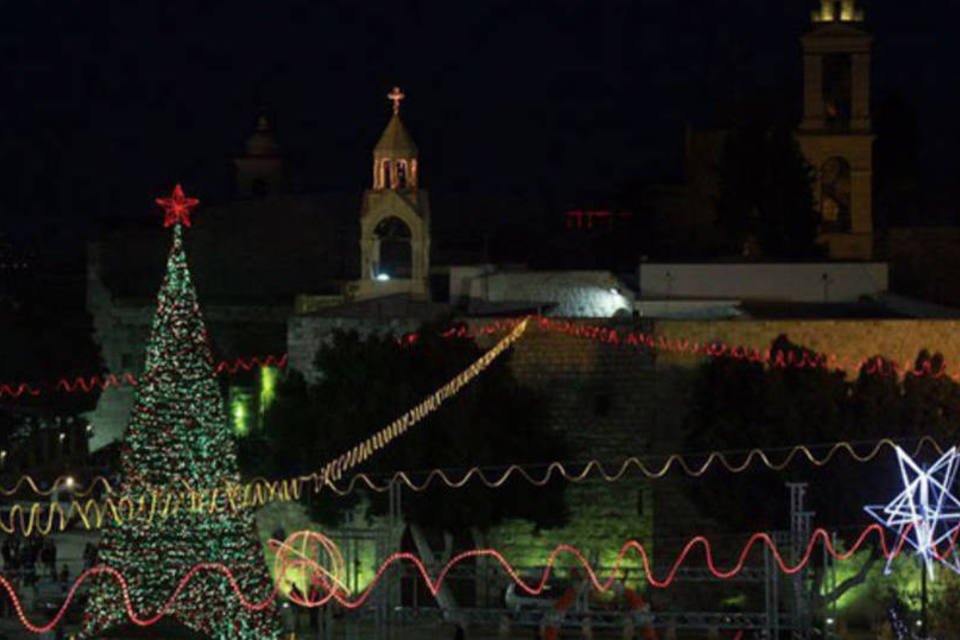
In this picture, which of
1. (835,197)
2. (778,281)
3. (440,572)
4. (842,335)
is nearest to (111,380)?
(778,281)

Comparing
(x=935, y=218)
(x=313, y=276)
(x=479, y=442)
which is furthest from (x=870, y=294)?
(x=313, y=276)

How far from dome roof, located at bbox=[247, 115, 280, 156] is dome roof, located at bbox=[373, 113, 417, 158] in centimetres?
1508

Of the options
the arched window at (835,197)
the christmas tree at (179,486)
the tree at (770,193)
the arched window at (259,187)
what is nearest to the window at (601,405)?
the tree at (770,193)

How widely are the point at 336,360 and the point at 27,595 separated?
5.04m

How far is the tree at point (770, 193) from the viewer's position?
43719 mm

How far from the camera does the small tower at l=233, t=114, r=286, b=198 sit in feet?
186

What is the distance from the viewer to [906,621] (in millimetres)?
34562

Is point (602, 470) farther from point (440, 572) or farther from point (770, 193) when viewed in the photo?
point (770, 193)

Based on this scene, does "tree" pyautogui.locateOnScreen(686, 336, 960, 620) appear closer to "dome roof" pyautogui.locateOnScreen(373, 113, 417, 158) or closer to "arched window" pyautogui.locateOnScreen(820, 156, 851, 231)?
"dome roof" pyautogui.locateOnScreen(373, 113, 417, 158)

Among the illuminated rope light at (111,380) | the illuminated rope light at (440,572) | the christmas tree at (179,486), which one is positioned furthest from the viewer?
the illuminated rope light at (111,380)

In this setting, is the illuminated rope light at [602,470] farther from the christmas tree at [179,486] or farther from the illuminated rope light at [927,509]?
the christmas tree at [179,486]

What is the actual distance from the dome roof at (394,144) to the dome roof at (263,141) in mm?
15079

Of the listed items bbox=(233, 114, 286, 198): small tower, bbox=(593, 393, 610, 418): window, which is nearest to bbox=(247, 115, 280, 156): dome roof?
bbox=(233, 114, 286, 198): small tower

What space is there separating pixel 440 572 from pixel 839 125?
13.3m
